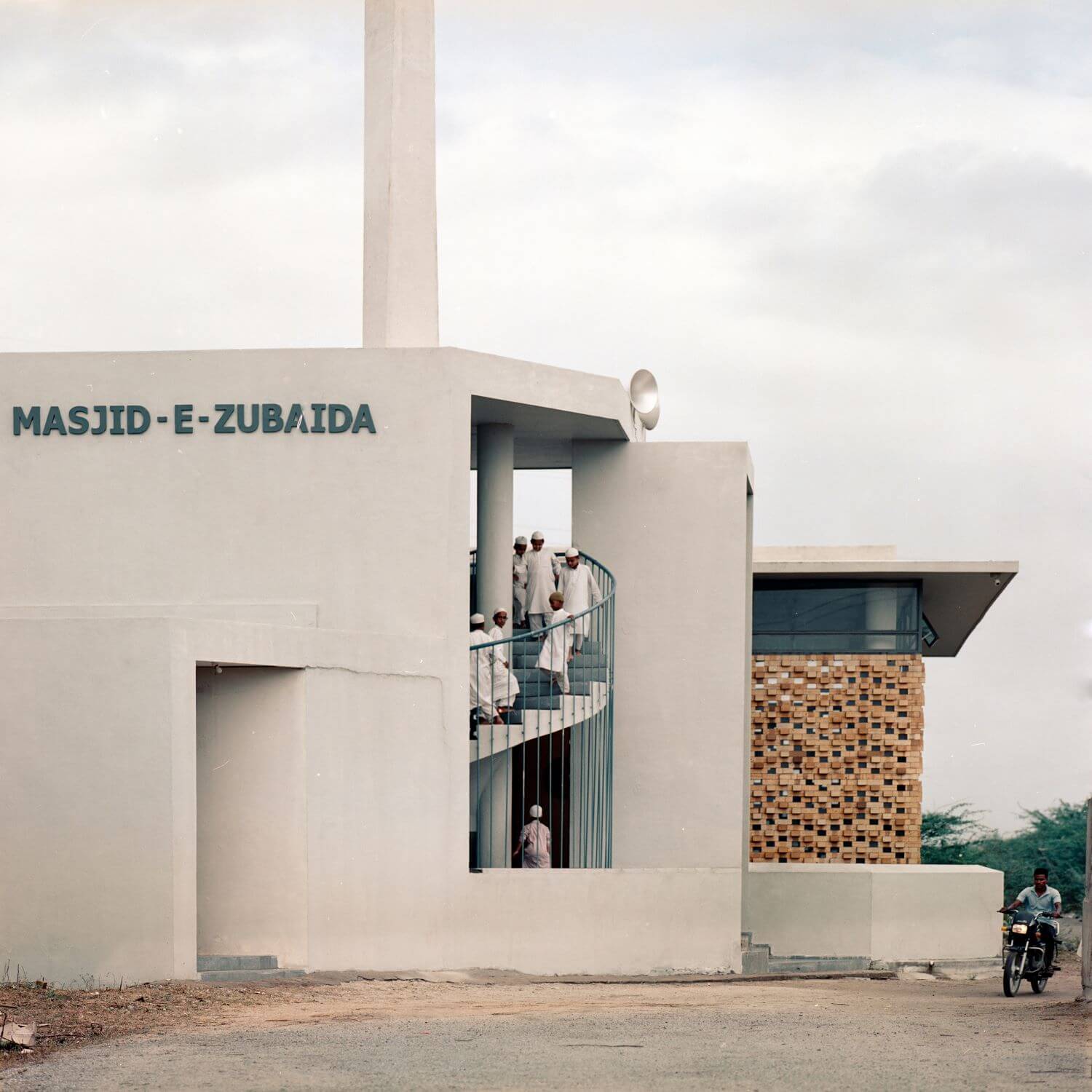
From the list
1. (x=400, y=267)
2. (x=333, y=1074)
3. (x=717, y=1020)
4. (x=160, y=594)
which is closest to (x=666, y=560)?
(x=400, y=267)

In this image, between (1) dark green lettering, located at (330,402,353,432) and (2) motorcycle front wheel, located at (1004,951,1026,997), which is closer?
(2) motorcycle front wheel, located at (1004,951,1026,997)

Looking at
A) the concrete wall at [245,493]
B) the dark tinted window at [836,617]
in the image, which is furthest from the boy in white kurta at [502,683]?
the dark tinted window at [836,617]

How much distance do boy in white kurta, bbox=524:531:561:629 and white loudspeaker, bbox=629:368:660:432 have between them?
1.83m

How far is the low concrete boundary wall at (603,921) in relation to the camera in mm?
16281

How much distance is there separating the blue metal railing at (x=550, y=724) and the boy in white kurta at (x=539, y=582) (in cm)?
11

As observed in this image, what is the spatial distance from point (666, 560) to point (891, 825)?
6667 millimetres

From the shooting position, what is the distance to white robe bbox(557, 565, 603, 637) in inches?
747

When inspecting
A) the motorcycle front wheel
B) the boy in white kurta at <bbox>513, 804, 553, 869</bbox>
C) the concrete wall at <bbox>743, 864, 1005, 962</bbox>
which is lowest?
the concrete wall at <bbox>743, 864, 1005, 962</bbox>

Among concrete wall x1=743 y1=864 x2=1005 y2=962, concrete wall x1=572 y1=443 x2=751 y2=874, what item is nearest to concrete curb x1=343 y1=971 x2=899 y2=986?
concrete wall x1=572 y1=443 x2=751 y2=874

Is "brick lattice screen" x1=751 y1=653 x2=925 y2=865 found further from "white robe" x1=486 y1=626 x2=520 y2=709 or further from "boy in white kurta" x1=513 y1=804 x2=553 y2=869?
"white robe" x1=486 y1=626 x2=520 y2=709

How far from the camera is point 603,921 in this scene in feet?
55.4

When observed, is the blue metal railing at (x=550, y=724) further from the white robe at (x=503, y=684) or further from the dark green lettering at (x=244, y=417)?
the dark green lettering at (x=244, y=417)

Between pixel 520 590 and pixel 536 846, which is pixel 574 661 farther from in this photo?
pixel 536 846

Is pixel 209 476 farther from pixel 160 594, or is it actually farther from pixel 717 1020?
pixel 717 1020
